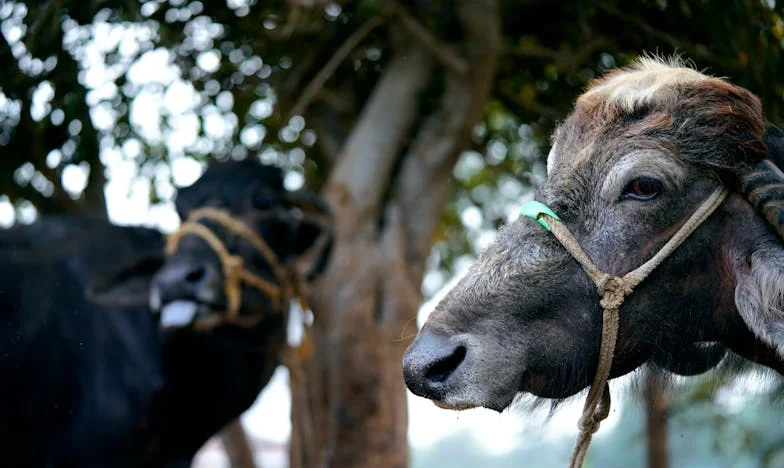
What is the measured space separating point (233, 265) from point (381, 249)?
0.85m

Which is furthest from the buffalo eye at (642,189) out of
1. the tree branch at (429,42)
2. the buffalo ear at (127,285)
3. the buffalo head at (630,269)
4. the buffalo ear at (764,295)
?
the buffalo ear at (127,285)

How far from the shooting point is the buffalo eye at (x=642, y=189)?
2746 millimetres

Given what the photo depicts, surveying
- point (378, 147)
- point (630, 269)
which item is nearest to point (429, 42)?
point (378, 147)

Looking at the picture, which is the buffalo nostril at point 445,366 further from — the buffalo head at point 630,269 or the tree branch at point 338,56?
the tree branch at point 338,56

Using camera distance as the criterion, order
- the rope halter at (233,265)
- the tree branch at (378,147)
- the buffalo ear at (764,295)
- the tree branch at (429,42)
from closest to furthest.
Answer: the buffalo ear at (764,295)
the tree branch at (429,42)
the rope halter at (233,265)
the tree branch at (378,147)

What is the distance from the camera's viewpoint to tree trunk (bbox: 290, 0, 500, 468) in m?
5.51

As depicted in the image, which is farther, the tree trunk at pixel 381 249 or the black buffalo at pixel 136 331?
the tree trunk at pixel 381 249

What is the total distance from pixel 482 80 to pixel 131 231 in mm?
2317

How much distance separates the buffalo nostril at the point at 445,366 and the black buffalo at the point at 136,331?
278 centimetres

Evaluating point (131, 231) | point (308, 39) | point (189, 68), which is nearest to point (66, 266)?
point (131, 231)

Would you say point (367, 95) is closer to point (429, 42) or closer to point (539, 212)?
point (429, 42)

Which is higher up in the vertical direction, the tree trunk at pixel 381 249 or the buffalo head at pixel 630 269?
the buffalo head at pixel 630 269

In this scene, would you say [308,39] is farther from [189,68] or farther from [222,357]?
[222,357]

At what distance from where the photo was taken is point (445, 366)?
2615mm
